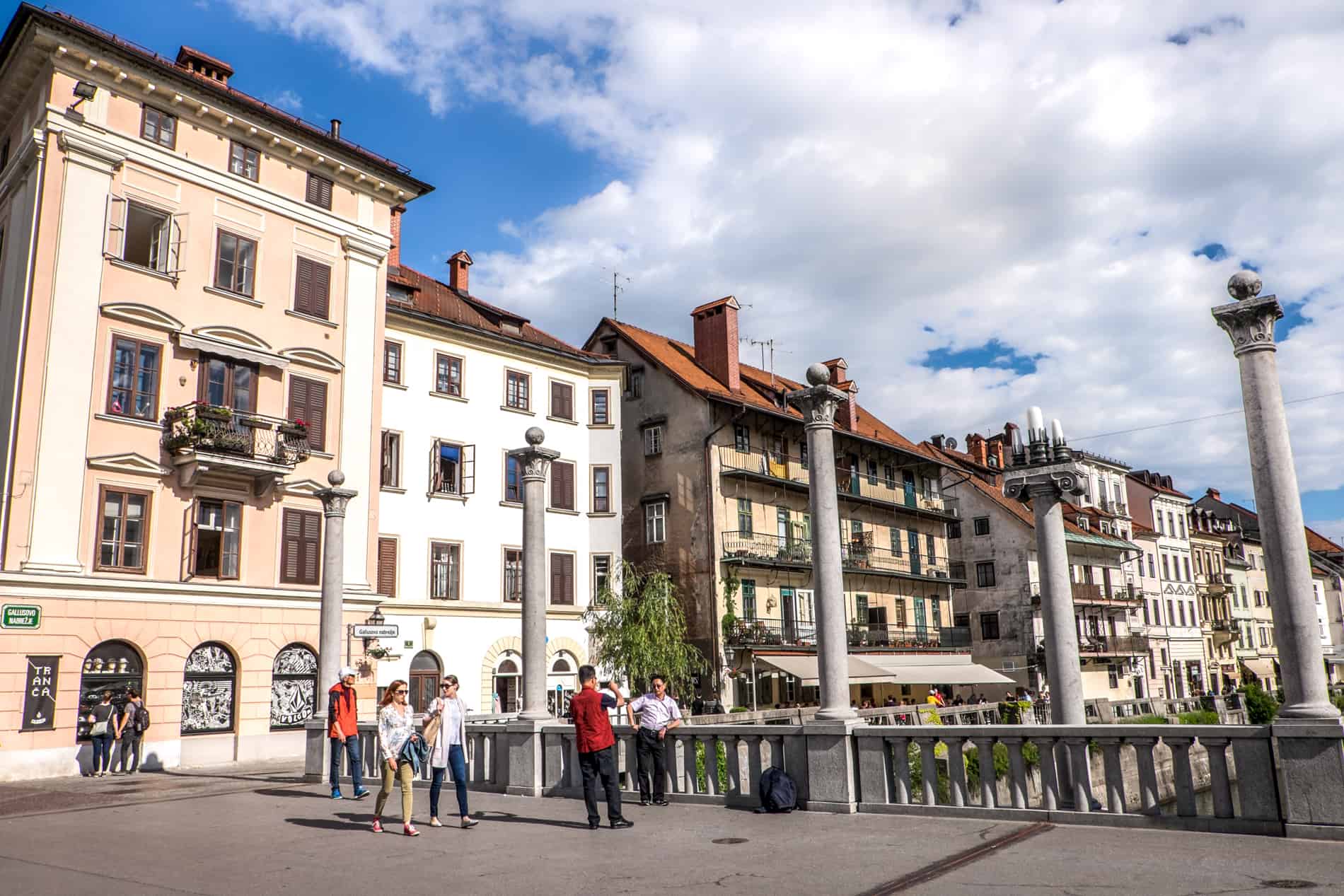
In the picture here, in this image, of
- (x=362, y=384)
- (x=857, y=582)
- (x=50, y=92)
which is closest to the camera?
(x=50, y=92)

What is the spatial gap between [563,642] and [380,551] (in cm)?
756

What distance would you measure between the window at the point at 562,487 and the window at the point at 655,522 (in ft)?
13.4

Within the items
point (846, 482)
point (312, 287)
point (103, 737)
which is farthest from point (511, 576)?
point (846, 482)

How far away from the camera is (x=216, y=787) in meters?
18.8

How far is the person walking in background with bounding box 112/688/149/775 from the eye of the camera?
Answer: 2319 cm

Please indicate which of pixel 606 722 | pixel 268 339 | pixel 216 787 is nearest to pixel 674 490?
pixel 268 339

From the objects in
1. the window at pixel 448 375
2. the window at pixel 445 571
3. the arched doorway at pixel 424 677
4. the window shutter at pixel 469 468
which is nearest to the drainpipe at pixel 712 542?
the window shutter at pixel 469 468

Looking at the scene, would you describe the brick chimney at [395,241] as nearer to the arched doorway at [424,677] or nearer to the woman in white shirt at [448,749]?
the arched doorway at [424,677]

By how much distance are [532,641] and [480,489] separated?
812 inches

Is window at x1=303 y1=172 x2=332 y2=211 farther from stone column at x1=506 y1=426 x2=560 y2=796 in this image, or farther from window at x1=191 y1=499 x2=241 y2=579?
stone column at x1=506 y1=426 x2=560 y2=796

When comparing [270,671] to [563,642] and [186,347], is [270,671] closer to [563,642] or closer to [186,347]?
[186,347]

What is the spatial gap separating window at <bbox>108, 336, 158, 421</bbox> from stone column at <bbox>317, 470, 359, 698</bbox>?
9.02 m

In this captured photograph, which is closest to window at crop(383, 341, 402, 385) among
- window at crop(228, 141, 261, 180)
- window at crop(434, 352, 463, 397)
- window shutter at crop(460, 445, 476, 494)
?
window at crop(434, 352, 463, 397)

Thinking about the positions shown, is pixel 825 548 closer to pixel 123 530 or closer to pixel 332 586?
pixel 332 586
